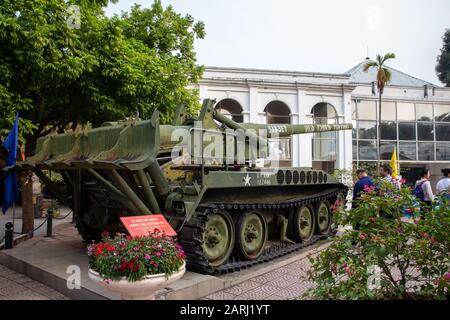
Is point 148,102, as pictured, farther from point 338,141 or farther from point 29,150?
point 338,141

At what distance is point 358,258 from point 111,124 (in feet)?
17.1

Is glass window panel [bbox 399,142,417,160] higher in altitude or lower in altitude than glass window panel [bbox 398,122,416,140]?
lower

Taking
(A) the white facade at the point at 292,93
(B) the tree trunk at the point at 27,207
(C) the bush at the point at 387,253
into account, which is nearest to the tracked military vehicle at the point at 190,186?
(C) the bush at the point at 387,253

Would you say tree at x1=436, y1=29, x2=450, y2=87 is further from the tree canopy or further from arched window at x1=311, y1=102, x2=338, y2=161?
the tree canopy

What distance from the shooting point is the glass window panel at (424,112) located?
27312 millimetres

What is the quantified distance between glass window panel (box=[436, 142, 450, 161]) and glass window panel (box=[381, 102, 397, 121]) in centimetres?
408

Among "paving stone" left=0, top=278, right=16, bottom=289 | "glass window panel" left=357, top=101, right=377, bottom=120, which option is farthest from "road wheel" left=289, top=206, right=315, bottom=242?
"glass window panel" left=357, top=101, right=377, bottom=120

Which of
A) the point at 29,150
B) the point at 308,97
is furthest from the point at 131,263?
the point at 308,97

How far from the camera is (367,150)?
26.5 m

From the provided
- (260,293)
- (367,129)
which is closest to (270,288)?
(260,293)

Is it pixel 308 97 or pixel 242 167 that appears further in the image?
pixel 308 97

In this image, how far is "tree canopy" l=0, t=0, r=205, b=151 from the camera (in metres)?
7.59

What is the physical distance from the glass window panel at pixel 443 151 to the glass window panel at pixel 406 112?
9.53ft

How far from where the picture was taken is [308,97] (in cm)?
2405
